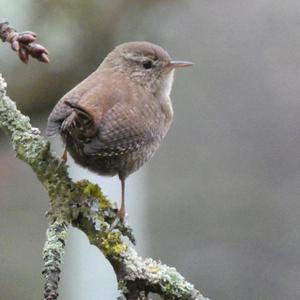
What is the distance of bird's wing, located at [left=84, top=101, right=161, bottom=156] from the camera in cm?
259

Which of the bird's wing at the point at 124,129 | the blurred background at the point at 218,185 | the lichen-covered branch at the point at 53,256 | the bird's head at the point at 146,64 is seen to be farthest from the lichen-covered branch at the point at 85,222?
the blurred background at the point at 218,185

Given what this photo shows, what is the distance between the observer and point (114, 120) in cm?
262

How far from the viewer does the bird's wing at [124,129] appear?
8.49 ft

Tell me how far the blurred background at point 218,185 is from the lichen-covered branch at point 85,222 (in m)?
3.25

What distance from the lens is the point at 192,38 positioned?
6.61m

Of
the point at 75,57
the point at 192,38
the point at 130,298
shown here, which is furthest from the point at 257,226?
the point at 130,298

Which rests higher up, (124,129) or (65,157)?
(124,129)

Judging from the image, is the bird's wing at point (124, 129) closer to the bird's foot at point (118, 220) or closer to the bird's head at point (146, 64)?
the bird's foot at point (118, 220)

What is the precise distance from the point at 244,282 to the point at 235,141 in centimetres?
100

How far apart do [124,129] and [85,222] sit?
46cm

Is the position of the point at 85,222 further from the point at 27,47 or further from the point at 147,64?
the point at 147,64

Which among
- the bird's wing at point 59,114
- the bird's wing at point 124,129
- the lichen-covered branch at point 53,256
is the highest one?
the bird's wing at point 124,129

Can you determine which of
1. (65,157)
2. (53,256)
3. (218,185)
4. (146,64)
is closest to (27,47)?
(53,256)

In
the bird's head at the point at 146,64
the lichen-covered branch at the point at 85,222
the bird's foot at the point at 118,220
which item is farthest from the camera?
the bird's head at the point at 146,64
